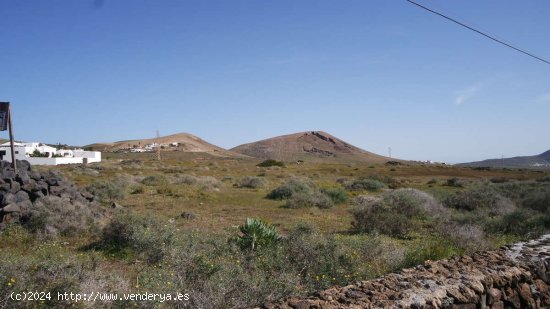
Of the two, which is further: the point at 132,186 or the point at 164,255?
the point at 132,186

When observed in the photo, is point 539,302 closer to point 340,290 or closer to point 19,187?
point 340,290

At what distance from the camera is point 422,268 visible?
5.06 metres

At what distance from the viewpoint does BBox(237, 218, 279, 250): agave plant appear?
380 inches

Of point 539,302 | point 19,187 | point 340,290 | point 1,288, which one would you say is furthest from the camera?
point 19,187

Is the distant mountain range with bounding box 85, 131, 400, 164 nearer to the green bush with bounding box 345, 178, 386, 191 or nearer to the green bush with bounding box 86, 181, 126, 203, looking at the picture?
the green bush with bounding box 345, 178, 386, 191

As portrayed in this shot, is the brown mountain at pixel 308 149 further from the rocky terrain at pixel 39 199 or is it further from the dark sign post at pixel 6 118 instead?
the dark sign post at pixel 6 118

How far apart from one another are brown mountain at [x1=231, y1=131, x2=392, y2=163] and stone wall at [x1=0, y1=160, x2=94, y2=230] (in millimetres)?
107835

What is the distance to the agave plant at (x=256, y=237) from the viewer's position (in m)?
9.66

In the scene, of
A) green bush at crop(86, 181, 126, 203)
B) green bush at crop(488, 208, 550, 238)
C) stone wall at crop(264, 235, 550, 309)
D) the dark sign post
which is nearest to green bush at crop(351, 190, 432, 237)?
green bush at crop(488, 208, 550, 238)

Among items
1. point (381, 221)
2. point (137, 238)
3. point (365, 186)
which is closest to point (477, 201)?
point (381, 221)

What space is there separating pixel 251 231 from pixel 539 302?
20.1 ft

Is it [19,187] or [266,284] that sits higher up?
[19,187]

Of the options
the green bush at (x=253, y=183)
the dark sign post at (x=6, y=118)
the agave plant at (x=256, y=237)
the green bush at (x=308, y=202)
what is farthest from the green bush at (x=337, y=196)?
the dark sign post at (x=6, y=118)

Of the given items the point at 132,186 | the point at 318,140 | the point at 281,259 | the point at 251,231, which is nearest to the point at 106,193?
the point at 132,186
